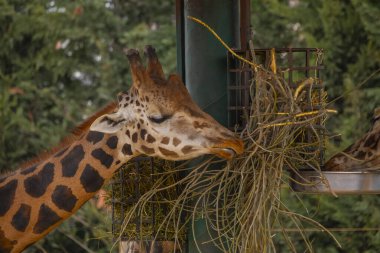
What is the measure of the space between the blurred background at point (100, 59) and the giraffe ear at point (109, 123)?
11.1 feet

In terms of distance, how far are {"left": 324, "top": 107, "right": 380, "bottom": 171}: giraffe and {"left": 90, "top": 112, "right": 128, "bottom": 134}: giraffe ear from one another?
0.91 meters

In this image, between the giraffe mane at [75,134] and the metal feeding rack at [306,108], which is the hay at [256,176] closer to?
the metal feeding rack at [306,108]

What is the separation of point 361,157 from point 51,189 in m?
1.39

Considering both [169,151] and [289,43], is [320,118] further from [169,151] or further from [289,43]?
[289,43]

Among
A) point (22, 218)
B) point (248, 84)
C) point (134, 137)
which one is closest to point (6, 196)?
point (22, 218)

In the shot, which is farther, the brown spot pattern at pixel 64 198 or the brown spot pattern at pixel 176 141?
the brown spot pattern at pixel 64 198

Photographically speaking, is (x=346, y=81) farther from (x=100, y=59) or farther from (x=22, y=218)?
(x=22, y=218)

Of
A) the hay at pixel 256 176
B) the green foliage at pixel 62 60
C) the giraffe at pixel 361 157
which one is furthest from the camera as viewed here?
the green foliage at pixel 62 60

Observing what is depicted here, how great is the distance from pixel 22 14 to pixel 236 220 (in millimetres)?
5768

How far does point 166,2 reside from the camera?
10.3 meters

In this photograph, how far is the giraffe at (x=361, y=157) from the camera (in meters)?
4.72

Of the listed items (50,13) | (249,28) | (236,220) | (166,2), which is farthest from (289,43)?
(236,220)

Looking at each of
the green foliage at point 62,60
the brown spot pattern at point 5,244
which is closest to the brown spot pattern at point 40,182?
the brown spot pattern at point 5,244

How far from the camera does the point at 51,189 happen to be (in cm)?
487
